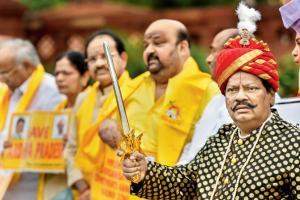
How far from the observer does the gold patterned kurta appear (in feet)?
14.2

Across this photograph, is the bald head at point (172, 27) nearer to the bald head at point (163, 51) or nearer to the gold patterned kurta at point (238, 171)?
the bald head at point (163, 51)

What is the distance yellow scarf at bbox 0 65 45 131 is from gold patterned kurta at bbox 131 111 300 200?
3.00m

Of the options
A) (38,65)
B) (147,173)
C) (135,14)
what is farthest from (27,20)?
(147,173)

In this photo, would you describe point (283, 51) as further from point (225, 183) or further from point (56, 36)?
point (225, 183)

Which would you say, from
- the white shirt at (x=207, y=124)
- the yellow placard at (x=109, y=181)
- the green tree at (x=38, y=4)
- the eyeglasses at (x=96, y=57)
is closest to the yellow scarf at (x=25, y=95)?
the eyeglasses at (x=96, y=57)

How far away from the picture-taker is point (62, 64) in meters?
7.71

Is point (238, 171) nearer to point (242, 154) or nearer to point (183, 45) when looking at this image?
point (242, 154)

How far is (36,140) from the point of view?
744cm

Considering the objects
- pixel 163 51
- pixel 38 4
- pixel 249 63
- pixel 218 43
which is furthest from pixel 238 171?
pixel 38 4

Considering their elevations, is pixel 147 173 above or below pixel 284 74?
below

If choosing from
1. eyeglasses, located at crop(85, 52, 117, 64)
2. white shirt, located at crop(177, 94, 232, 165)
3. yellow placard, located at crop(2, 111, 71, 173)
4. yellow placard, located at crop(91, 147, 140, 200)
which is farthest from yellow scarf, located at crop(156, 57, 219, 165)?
yellow placard, located at crop(2, 111, 71, 173)

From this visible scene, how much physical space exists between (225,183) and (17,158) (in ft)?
10.5

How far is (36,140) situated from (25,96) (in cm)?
37

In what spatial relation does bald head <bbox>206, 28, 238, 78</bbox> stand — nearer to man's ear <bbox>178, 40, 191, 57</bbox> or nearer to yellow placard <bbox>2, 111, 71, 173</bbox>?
man's ear <bbox>178, 40, 191, 57</bbox>
